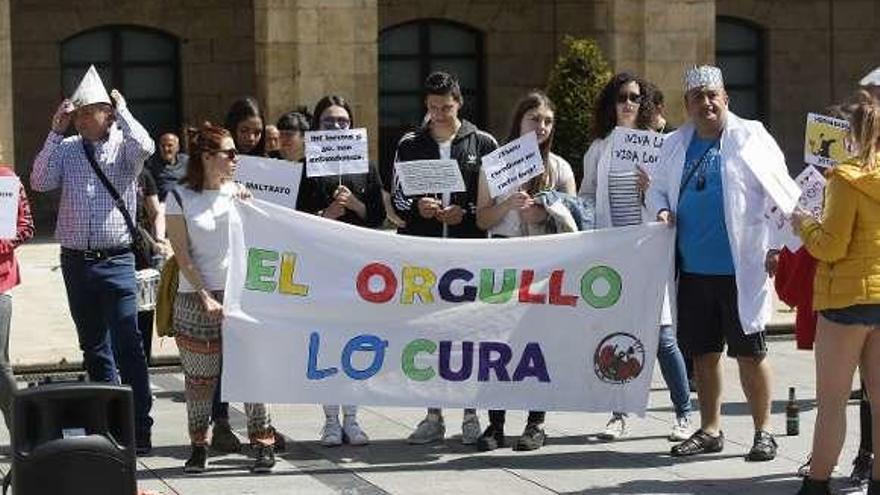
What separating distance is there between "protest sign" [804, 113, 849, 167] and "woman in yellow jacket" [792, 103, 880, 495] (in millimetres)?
1026

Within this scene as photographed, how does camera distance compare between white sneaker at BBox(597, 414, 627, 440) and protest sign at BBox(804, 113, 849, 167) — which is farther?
white sneaker at BBox(597, 414, 627, 440)

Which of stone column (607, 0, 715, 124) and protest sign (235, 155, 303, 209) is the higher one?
stone column (607, 0, 715, 124)

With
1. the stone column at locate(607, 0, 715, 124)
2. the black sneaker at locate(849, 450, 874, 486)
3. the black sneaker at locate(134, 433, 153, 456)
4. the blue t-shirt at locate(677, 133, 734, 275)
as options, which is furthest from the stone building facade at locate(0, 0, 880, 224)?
the black sneaker at locate(849, 450, 874, 486)

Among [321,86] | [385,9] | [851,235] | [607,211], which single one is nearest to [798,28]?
[385,9]

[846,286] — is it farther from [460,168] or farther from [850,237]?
[460,168]

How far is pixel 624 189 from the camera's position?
11.8 meters

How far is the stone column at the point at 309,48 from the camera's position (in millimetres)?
23156

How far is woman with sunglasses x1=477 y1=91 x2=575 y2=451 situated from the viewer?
37.3 ft

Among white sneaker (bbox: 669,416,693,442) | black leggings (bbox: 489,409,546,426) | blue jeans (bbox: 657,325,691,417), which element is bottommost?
white sneaker (bbox: 669,416,693,442)

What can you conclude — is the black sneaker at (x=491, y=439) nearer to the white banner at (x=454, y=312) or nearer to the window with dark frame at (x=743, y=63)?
the white banner at (x=454, y=312)

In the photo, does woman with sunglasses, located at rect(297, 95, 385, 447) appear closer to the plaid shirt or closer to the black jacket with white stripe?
the black jacket with white stripe

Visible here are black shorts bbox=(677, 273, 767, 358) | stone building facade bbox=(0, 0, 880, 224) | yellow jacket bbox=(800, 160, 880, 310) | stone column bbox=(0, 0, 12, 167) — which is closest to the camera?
yellow jacket bbox=(800, 160, 880, 310)

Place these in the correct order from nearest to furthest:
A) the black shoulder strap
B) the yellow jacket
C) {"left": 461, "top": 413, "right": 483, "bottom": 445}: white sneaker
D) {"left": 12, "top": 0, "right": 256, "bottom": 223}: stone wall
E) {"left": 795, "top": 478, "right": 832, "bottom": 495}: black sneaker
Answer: the yellow jacket, {"left": 795, "top": 478, "right": 832, "bottom": 495}: black sneaker, the black shoulder strap, {"left": 461, "top": 413, "right": 483, "bottom": 445}: white sneaker, {"left": 12, "top": 0, "right": 256, "bottom": 223}: stone wall

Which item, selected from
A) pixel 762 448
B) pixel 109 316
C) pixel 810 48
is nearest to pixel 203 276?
pixel 109 316
